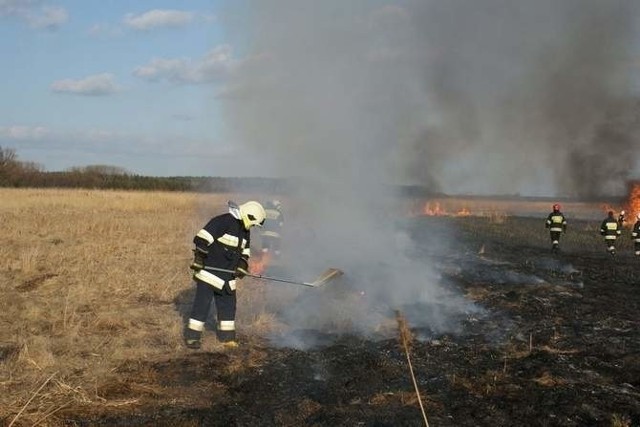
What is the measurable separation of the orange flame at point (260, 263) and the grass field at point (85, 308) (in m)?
0.82

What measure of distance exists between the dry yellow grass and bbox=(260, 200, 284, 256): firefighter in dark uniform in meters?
Answer: 1.92

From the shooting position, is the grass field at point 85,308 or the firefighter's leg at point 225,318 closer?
the grass field at point 85,308

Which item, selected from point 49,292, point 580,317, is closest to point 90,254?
point 49,292

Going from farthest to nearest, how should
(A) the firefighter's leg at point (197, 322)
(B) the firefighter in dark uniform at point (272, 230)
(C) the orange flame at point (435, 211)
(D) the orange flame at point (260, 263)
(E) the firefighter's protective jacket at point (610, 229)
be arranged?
(C) the orange flame at point (435, 211) < (E) the firefighter's protective jacket at point (610, 229) < (B) the firefighter in dark uniform at point (272, 230) < (D) the orange flame at point (260, 263) < (A) the firefighter's leg at point (197, 322)

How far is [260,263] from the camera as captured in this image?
43.0ft

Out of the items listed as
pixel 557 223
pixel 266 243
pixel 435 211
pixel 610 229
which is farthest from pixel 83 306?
pixel 435 211

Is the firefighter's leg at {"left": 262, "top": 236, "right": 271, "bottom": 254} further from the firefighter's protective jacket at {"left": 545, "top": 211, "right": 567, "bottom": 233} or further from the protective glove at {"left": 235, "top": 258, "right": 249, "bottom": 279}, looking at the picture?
the firefighter's protective jacket at {"left": 545, "top": 211, "right": 567, "bottom": 233}

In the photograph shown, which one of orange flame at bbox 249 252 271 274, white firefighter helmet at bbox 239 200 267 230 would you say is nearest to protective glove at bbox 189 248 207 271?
white firefighter helmet at bbox 239 200 267 230

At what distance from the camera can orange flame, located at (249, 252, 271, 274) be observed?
12138mm

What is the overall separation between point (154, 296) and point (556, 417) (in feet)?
21.2

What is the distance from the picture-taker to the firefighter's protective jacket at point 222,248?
23.6 ft

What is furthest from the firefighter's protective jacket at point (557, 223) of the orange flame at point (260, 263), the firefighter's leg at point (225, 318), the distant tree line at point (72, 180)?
the distant tree line at point (72, 180)

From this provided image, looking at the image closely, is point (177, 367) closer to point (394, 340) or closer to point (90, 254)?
point (394, 340)

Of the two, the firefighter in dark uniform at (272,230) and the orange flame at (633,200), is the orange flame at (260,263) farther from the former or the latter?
the orange flame at (633,200)
